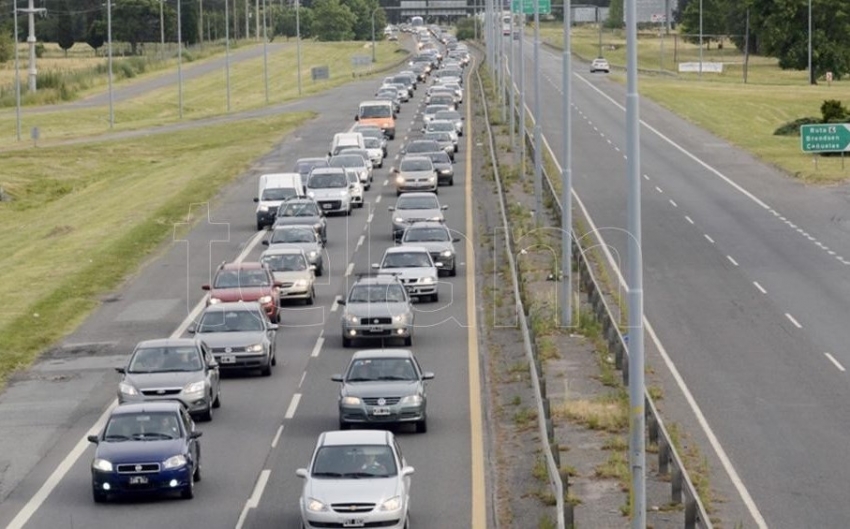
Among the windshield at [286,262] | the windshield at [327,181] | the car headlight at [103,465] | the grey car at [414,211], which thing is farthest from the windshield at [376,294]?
the windshield at [327,181]

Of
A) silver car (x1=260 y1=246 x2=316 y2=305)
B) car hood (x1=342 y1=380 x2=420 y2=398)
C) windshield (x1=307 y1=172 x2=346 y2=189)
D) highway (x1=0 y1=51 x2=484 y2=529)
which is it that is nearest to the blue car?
highway (x1=0 y1=51 x2=484 y2=529)

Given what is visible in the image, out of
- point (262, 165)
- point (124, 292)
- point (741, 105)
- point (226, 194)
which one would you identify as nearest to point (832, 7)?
point (741, 105)

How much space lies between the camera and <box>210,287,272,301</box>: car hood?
42.1 metres

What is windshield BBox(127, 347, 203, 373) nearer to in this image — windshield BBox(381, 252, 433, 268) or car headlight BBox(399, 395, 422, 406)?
car headlight BBox(399, 395, 422, 406)

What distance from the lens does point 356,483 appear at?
23328mm

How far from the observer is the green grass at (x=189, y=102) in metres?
122

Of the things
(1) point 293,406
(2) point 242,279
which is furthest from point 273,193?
(1) point 293,406

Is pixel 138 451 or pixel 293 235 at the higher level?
pixel 293 235

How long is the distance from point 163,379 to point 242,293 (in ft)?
36.1

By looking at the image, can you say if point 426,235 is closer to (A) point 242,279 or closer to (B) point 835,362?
(A) point 242,279

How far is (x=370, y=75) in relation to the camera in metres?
167

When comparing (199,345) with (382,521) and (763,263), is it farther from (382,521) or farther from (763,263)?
(763,263)

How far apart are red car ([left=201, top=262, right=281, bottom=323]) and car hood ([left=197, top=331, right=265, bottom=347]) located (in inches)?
222

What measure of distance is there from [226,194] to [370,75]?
95851mm
